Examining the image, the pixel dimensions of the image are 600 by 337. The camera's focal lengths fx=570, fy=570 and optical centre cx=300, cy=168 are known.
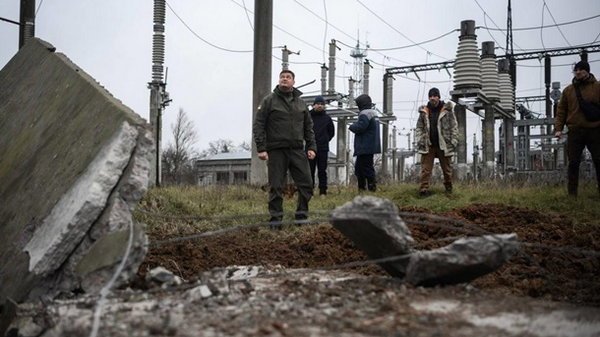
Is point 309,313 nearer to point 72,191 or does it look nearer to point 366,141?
point 72,191

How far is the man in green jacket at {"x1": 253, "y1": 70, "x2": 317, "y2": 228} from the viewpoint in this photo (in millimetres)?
6672

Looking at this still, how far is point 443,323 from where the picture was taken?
263cm

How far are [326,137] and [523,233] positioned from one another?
444 cm

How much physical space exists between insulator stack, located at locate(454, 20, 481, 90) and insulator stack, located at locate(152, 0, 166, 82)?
7.05 m

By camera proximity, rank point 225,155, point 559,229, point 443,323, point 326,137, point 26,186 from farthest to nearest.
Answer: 1. point 225,155
2. point 326,137
3. point 559,229
4. point 26,186
5. point 443,323

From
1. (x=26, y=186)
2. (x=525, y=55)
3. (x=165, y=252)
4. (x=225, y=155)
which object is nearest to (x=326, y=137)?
(x=165, y=252)

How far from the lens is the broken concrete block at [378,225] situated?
369 centimetres

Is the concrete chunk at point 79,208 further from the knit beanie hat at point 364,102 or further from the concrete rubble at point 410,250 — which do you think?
the knit beanie hat at point 364,102

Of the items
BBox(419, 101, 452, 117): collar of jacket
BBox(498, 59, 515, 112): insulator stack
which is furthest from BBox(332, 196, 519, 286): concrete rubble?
BBox(498, 59, 515, 112): insulator stack

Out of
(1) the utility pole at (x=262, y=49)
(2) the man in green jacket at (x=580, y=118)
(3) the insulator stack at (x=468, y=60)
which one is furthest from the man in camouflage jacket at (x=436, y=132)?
(3) the insulator stack at (x=468, y=60)

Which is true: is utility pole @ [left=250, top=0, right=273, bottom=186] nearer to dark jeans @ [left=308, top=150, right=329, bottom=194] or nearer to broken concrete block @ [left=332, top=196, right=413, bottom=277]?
dark jeans @ [left=308, top=150, right=329, bottom=194]

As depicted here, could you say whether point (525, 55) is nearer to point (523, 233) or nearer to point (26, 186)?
point (523, 233)

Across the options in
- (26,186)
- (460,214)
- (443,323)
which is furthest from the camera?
(460,214)

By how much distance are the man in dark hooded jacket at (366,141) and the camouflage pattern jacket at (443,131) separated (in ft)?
3.11
